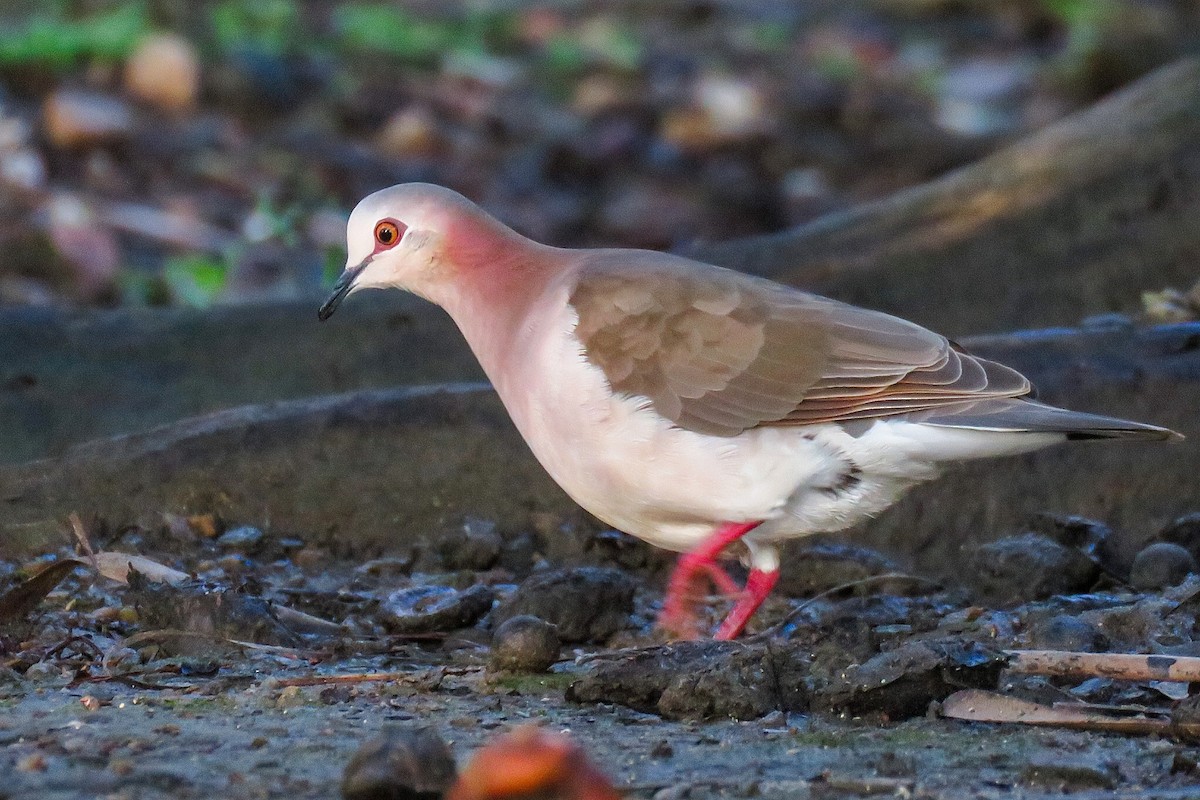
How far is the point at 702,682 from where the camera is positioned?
3.73 meters

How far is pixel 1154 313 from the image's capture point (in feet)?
20.0

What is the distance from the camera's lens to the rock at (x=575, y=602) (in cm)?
446

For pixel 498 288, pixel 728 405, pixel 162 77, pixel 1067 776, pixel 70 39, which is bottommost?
pixel 1067 776

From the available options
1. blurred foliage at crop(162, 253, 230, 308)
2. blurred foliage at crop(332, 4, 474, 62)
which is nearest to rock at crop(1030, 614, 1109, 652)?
blurred foliage at crop(162, 253, 230, 308)

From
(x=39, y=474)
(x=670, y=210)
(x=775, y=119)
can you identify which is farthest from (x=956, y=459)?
(x=775, y=119)

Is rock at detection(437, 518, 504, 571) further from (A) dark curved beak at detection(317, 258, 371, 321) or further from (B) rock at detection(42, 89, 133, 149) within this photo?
(B) rock at detection(42, 89, 133, 149)

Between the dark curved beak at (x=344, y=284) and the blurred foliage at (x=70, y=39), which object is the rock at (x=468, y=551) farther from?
the blurred foliage at (x=70, y=39)

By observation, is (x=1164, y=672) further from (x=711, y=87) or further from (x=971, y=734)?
(x=711, y=87)

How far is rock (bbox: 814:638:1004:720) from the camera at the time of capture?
371 cm

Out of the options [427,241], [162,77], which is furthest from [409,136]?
[427,241]

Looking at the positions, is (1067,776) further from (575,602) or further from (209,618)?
(209,618)

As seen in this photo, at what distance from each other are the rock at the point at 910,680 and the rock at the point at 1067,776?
0.48m

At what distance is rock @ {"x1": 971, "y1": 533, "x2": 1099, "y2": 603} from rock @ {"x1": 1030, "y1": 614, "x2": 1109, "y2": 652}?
51 centimetres

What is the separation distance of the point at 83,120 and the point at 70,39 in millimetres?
1044
